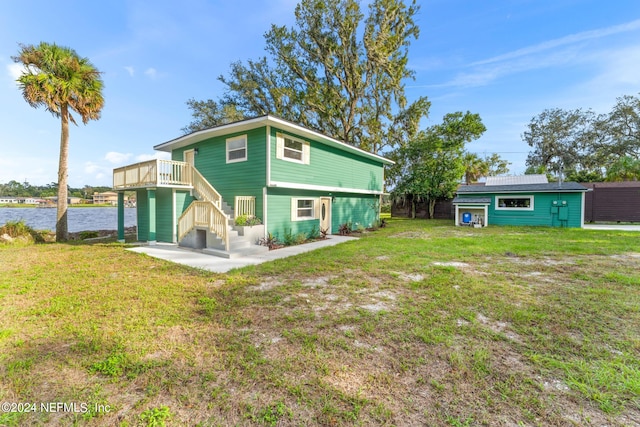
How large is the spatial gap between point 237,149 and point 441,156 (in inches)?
608

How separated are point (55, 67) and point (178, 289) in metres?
11.4

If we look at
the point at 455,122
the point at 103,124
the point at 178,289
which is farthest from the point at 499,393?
the point at 455,122

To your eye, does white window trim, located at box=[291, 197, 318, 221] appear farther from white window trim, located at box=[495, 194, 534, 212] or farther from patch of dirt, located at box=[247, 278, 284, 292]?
white window trim, located at box=[495, 194, 534, 212]

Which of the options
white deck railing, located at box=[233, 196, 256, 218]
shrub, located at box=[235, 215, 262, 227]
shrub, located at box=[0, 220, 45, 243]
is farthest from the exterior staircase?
shrub, located at box=[0, 220, 45, 243]

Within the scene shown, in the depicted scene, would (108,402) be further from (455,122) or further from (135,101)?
(455,122)

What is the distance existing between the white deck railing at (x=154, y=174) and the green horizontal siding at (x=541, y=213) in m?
16.8

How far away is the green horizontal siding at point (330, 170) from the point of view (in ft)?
30.4

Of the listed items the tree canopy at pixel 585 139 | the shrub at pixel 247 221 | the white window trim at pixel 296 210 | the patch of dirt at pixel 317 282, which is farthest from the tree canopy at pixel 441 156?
the patch of dirt at pixel 317 282

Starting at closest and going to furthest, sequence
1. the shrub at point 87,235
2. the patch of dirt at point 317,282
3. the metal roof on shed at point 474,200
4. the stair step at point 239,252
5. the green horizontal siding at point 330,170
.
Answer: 1. the patch of dirt at point 317,282
2. the stair step at point 239,252
3. the green horizontal siding at point 330,170
4. the shrub at point 87,235
5. the metal roof on shed at point 474,200

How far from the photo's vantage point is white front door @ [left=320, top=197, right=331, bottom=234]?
1204cm

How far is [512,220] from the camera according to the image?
1525 cm

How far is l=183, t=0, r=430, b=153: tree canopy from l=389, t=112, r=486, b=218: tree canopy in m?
2.93

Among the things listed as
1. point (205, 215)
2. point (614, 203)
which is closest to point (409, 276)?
point (205, 215)

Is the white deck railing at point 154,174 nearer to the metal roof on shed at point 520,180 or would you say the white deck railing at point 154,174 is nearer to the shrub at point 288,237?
the shrub at point 288,237
